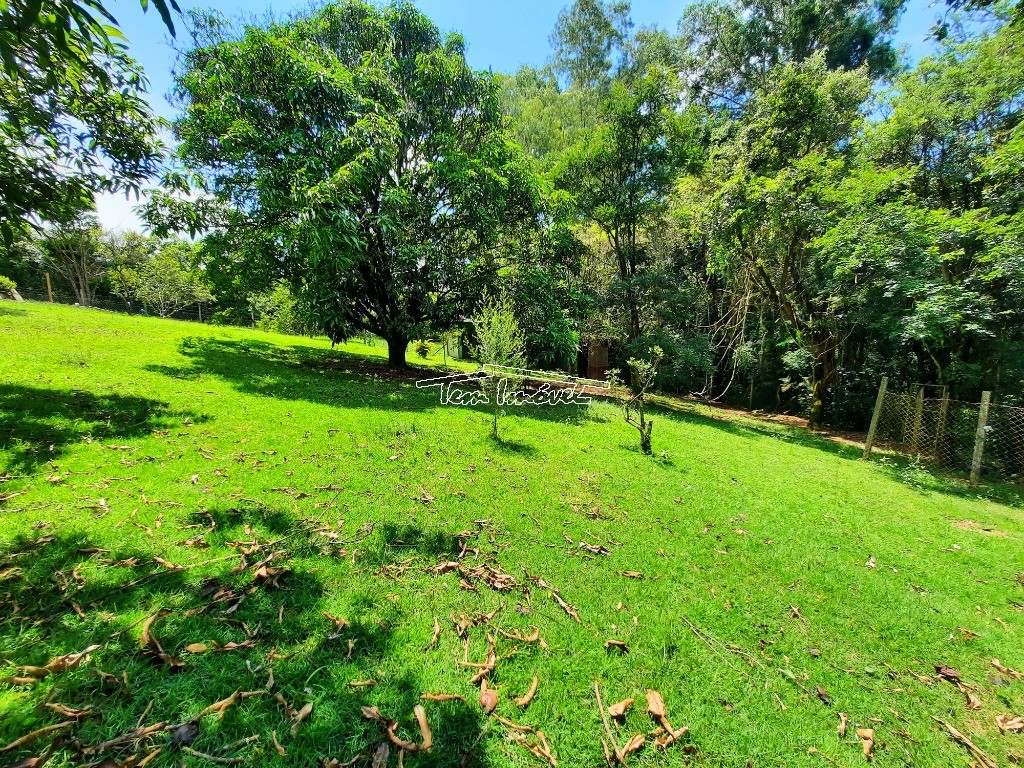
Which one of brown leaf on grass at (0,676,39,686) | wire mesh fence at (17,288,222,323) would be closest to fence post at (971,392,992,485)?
brown leaf on grass at (0,676,39,686)

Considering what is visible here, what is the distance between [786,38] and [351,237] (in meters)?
20.8

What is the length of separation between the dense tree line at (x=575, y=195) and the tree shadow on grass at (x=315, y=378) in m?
1.21

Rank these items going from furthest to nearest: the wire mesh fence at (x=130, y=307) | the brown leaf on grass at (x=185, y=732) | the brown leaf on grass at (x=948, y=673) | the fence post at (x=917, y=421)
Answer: the wire mesh fence at (x=130, y=307), the fence post at (x=917, y=421), the brown leaf on grass at (x=948, y=673), the brown leaf on grass at (x=185, y=732)

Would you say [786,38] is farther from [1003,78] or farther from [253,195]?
[253,195]

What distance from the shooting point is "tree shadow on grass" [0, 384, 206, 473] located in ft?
10.6

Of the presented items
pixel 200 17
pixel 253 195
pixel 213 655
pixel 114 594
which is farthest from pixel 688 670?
pixel 200 17

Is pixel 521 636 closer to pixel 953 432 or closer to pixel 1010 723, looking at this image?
pixel 1010 723

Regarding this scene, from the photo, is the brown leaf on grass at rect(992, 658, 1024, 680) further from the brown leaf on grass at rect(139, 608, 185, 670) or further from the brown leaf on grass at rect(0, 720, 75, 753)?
the brown leaf on grass at rect(0, 720, 75, 753)

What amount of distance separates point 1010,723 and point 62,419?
24.7 ft

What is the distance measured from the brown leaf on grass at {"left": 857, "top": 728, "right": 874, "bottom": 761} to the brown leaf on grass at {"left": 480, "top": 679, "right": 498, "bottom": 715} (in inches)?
67.7

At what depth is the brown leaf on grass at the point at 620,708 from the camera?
1789 mm

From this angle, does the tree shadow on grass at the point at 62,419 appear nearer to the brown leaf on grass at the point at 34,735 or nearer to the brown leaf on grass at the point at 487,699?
the brown leaf on grass at the point at 34,735

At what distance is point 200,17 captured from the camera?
8.95 meters

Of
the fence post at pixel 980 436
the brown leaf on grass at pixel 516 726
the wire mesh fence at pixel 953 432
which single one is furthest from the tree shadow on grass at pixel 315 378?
the wire mesh fence at pixel 953 432
